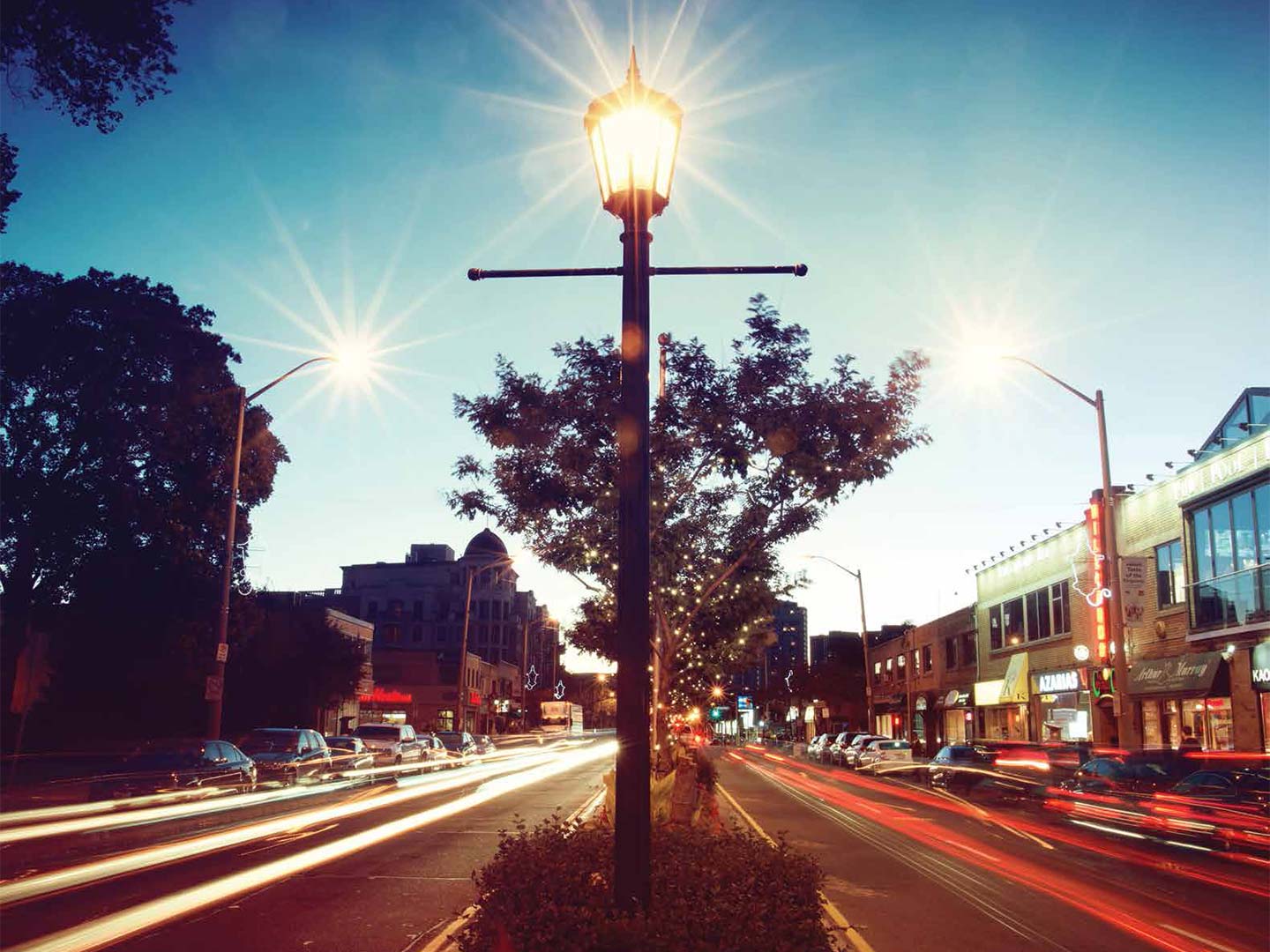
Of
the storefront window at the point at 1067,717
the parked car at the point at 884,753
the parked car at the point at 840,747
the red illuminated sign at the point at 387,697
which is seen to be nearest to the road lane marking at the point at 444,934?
the storefront window at the point at 1067,717

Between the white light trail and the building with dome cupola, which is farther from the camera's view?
the building with dome cupola

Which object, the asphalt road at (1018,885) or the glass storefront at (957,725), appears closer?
Result: the asphalt road at (1018,885)

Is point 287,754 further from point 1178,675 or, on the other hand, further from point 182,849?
point 1178,675

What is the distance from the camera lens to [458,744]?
48.8 metres

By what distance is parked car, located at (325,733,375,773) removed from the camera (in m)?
31.2

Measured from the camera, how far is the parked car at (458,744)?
4791cm

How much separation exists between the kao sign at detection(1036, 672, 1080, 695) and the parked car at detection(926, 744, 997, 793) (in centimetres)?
840

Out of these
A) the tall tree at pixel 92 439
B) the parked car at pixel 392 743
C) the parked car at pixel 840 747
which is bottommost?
the parked car at pixel 840 747

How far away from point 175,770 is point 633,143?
1877 centimetres

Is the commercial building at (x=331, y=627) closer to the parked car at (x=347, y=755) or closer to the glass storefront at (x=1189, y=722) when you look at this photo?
the parked car at (x=347, y=755)

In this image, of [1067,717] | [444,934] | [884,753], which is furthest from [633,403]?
[884,753]

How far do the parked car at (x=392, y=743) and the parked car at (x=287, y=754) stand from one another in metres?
7.38

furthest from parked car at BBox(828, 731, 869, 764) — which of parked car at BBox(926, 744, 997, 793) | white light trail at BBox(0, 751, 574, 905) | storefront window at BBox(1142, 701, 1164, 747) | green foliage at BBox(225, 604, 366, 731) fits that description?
white light trail at BBox(0, 751, 574, 905)

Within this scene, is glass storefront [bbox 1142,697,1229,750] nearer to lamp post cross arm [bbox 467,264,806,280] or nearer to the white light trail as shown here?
the white light trail
